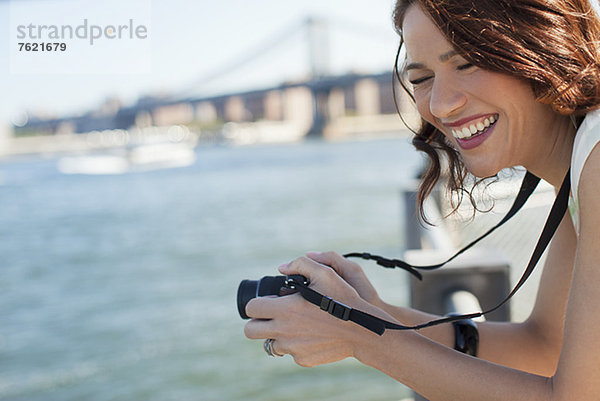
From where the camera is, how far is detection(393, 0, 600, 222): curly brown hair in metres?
0.76

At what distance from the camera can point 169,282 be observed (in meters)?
7.53

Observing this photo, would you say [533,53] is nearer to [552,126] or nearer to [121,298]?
[552,126]

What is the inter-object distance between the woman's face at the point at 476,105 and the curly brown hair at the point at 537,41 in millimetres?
21

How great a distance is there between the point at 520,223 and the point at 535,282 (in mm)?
880

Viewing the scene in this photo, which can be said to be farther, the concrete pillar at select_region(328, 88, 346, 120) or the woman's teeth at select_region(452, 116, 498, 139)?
the concrete pillar at select_region(328, 88, 346, 120)

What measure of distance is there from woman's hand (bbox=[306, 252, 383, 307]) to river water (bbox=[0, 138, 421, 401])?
2.95 meters

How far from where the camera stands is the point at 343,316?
A: 2.50 ft

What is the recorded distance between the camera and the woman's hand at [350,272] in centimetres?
90

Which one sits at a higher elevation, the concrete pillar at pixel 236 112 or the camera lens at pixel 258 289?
the concrete pillar at pixel 236 112

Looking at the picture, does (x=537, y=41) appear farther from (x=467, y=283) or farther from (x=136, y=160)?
(x=136, y=160)

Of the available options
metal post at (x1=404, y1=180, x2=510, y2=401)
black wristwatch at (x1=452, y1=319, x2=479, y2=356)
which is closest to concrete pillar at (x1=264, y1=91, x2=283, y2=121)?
metal post at (x1=404, y1=180, x2=510, y2=401)

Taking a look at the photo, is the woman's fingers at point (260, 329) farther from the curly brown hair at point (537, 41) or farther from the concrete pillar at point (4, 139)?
the concrete pillar at point (4, 139)

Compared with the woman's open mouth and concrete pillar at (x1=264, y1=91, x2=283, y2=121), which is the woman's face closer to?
the woman's open mouth

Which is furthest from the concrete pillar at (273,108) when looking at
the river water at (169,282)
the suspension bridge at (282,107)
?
the river water at (169,282)
